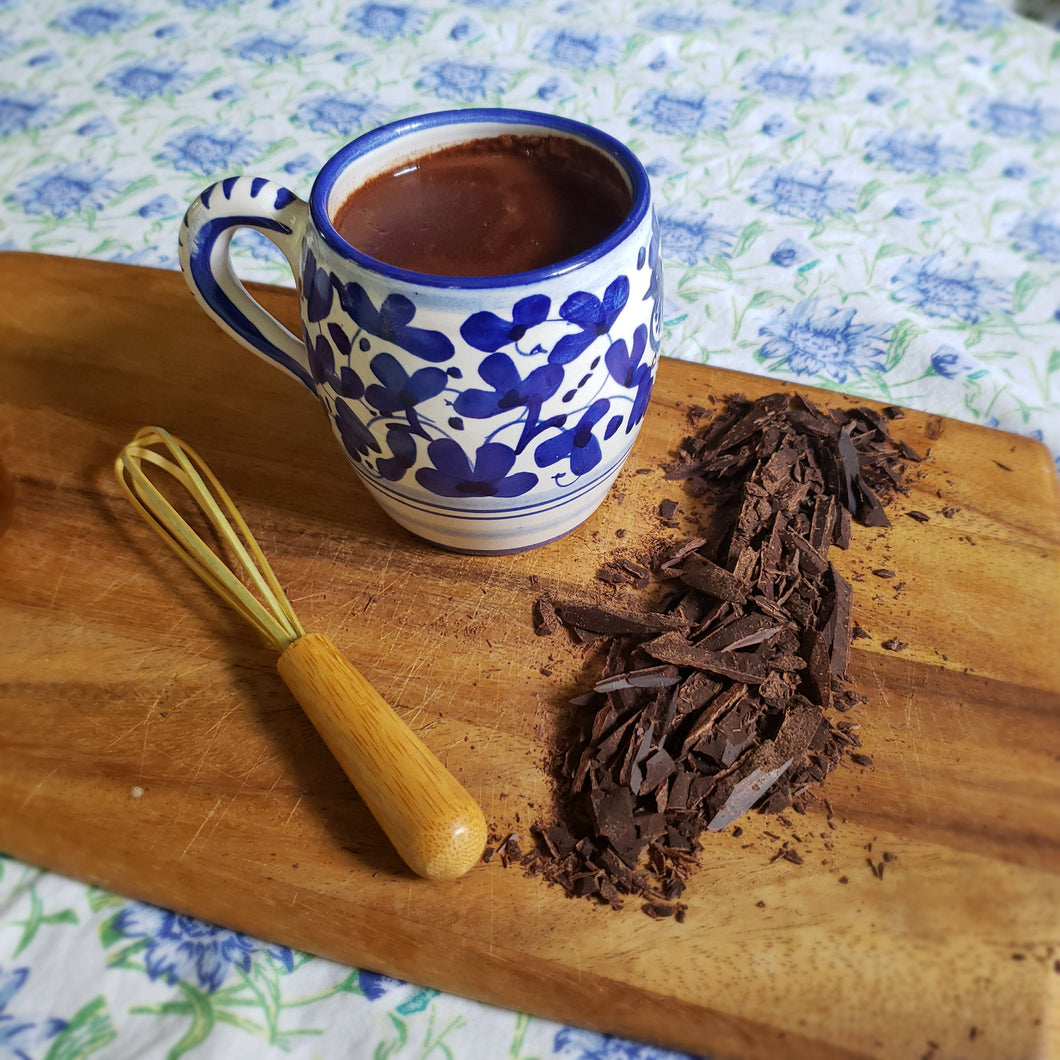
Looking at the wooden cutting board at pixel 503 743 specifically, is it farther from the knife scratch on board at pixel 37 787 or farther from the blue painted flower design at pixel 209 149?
the blue painted flower design at pixel 209 149

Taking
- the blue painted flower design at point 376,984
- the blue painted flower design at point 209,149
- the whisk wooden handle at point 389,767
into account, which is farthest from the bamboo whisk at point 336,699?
the blue painted flower design at point 209,149

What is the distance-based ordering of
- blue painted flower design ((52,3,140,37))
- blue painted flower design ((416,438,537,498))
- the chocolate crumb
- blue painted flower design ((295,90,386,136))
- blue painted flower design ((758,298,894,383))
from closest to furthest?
blue painted flower design ((416,438,537,498))
the chocolate crumb
blue painted flower design ((758,298,894,383))
blue painted flower design ((295,90,386,136))
blue painted flower design ((52,3,140,37))

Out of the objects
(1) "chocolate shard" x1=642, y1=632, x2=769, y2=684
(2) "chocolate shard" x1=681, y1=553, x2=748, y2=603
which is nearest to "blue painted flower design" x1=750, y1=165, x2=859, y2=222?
(2) "chocolate shard" x1=681, y1=553, x2=748, y2=603

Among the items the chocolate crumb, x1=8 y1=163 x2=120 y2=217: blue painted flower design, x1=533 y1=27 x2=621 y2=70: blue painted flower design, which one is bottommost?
x1=8 y1=163 x2=120 y2=217: blue painted flower design

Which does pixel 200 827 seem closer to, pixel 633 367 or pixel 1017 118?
pixel 633 367

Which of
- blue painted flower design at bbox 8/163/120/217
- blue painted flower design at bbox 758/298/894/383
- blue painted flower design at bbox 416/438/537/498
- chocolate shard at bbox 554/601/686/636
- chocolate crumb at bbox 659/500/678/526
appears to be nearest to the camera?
blue painted flower design at bbox 416/438/537/498

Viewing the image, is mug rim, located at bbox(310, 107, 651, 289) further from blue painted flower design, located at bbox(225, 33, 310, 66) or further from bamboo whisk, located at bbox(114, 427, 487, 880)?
blue painted flower design, located at bbox(225, 33, 310, 66)

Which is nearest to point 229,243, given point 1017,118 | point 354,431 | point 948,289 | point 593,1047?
point 354,431
